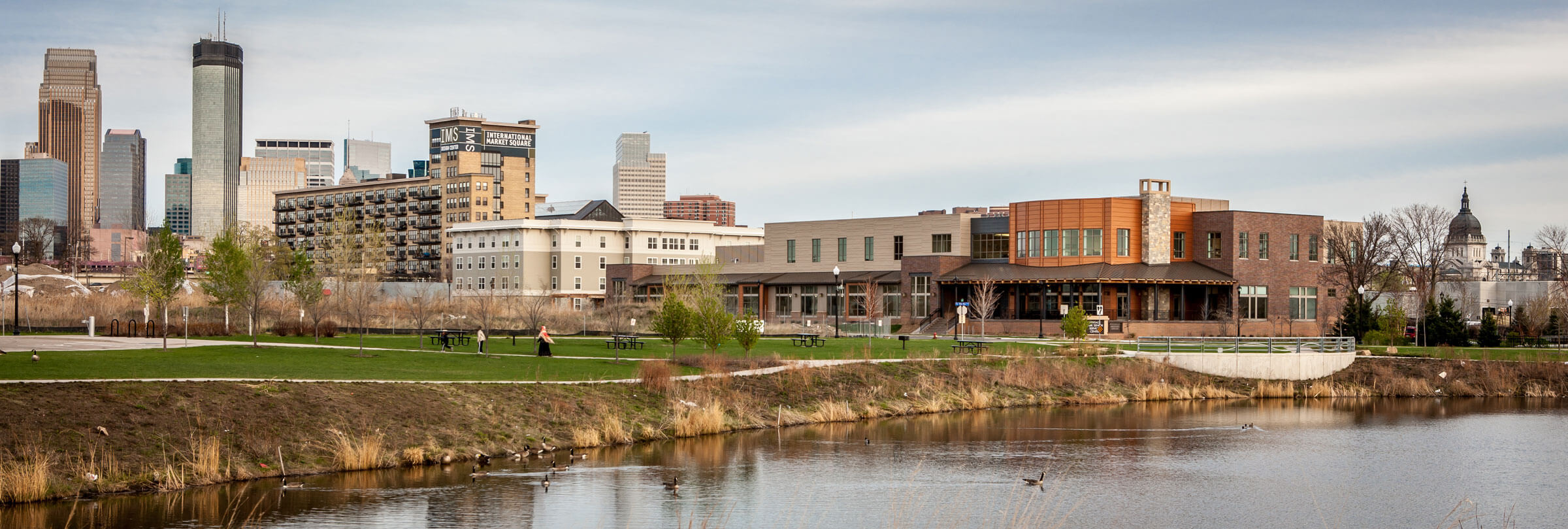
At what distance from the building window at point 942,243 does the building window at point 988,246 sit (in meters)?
1.19

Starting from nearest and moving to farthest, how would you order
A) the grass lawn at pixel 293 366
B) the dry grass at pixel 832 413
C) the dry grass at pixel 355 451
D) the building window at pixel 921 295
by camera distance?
the dry grass at pixel 355 451 < the grass lawn at pixel 293 366 < the dry grass at pixel 832 413 < the building window at pixel 921 295

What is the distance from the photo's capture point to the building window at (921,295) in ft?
249

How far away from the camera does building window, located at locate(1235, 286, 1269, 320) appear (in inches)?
2798

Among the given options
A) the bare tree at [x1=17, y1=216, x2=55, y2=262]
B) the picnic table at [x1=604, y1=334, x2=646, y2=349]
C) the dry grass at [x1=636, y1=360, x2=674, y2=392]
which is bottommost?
the dry grass at [x1=636, y1=360, x2=674, y2=392]

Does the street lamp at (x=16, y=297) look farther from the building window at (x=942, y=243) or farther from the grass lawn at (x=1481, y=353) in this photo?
the grass lawn at (x=1481, y=353)

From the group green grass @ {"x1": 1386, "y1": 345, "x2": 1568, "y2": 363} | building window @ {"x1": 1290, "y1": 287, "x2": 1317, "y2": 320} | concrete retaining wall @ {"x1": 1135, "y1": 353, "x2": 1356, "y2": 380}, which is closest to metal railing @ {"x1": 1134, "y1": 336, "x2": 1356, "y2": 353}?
concrete retaining wall @ {"x1": 1135, "y1": 353, "x2": 1356, "y2": 380}

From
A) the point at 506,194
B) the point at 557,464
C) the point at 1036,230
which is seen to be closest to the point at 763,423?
the point at 557,464

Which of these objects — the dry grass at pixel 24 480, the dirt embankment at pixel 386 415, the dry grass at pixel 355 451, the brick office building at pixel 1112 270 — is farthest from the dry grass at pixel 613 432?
the brick office building at pixel 1112 270

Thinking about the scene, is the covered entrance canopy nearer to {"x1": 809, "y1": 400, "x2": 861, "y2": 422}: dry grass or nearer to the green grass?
the green grass

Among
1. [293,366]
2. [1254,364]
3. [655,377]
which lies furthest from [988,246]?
[293,366]

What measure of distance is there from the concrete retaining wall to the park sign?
133381 mm

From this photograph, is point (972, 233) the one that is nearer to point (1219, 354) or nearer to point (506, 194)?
point (1219, 354)

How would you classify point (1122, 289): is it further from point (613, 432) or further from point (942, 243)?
point (613, 432)

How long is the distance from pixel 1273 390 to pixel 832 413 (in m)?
21.5
